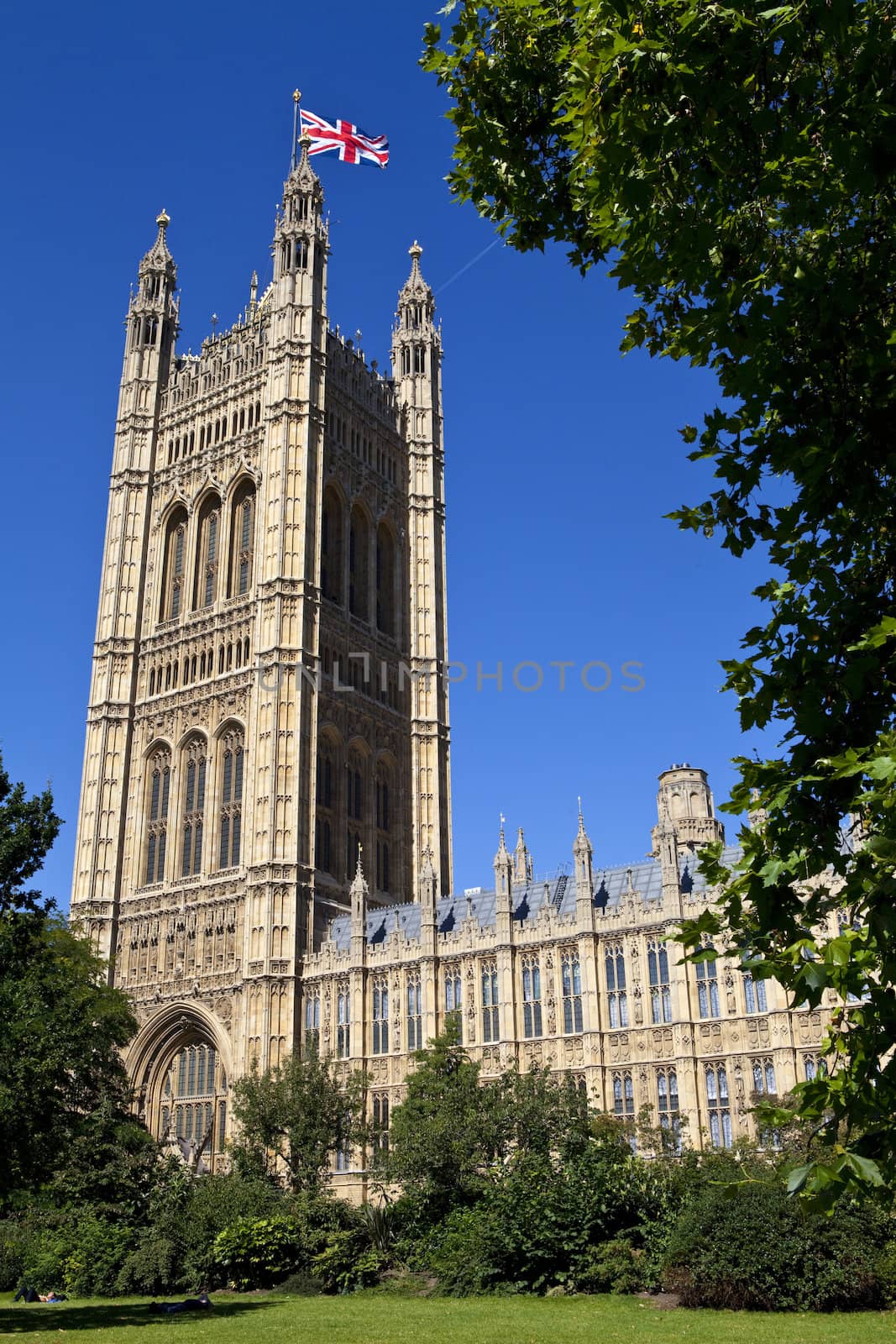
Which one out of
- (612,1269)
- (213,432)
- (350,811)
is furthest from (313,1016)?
(213,432)

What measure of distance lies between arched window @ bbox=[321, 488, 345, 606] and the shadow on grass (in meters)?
38.0

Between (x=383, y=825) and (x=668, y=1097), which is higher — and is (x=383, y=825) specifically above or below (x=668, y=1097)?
above

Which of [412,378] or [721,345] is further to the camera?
[412,378]

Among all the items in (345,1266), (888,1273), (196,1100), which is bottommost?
(345,1266)

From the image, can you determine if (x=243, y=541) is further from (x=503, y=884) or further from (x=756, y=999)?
(x=756, y=999)

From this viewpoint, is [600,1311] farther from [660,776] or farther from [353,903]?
[660,776]

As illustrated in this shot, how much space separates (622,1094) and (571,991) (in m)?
3.83

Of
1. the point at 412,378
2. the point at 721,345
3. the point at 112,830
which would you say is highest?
the point at 412,378

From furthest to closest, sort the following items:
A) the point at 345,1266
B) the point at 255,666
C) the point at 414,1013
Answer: the point at 255,666
the point at 414,1013
the point at 345,1266

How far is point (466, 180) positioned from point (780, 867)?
23.6 feet

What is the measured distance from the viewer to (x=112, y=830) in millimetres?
58000

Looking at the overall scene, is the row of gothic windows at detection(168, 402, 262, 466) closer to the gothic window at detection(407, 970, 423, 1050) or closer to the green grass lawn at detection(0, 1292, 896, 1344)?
the gothic window at detection(407, 970, 423, 1050)

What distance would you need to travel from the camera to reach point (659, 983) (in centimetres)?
4016

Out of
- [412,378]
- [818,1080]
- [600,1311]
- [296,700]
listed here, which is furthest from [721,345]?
[412,378]
